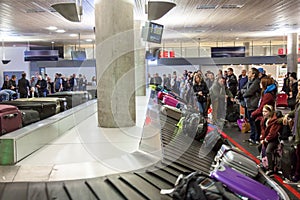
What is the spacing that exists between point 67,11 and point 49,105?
202 centimetres

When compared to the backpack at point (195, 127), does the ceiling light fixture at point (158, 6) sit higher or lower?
higher

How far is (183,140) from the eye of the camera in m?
5.78

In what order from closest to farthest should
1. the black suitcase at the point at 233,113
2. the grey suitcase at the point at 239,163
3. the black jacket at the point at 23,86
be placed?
the grey suitcase at the point at 239,163 < the black suitcase at the point at 233,113 < the black jacket at the point at 23,86

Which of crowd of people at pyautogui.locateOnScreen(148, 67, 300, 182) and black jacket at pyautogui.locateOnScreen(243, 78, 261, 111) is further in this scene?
black jacket at pyautogui.locateOnScreen(243, 78, 261, 111)

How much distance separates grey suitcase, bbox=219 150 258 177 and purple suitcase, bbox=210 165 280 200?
0.54m

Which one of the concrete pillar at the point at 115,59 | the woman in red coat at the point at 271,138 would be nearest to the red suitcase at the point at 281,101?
the woman in red coat at the point at 271,138

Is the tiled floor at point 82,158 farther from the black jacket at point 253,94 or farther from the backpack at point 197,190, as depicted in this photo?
the black jacket at point 253,94

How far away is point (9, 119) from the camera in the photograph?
14.7ft

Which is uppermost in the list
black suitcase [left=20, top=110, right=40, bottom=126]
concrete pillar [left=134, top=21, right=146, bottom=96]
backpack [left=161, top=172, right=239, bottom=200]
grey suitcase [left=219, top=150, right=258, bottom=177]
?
concrete pillar [left=134, top=21, right=146, bottom=96]

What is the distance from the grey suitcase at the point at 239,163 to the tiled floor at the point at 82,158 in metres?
0.93

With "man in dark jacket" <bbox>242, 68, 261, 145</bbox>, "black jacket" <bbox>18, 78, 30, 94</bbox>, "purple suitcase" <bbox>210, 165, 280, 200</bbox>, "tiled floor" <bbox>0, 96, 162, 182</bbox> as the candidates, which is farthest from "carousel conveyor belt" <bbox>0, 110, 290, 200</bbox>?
"black jacket" <bbox>18, 78, 30, 94</bbox>

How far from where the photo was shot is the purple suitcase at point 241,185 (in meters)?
3.16

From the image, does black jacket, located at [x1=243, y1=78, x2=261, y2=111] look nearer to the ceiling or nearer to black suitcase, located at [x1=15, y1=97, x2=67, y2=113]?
the ceiling

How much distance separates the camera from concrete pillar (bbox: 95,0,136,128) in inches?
219
